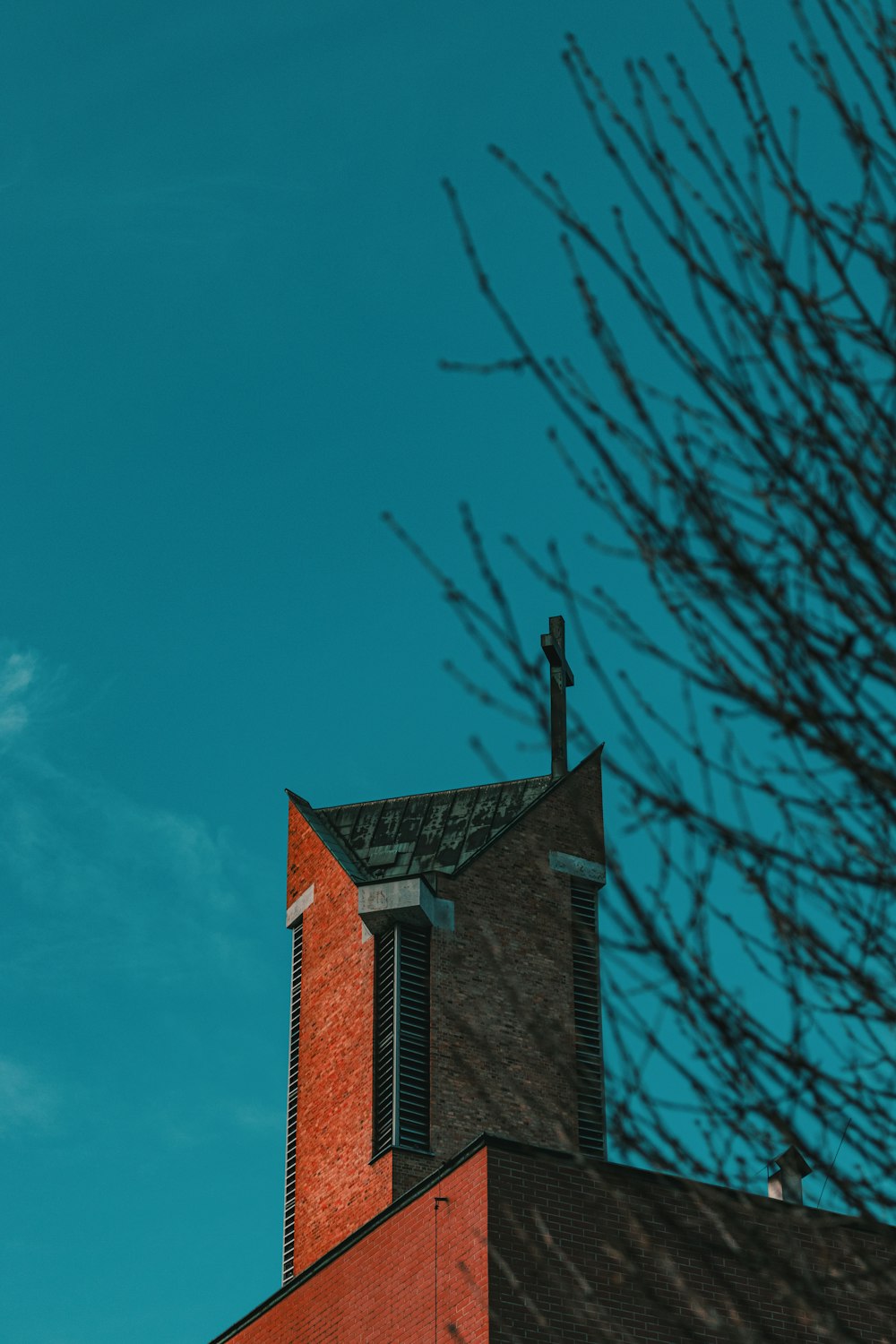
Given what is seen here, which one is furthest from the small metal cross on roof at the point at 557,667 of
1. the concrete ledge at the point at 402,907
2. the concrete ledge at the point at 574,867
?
the concrete ledge at the point at 402,907

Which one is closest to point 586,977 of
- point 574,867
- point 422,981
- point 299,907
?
point 574,867

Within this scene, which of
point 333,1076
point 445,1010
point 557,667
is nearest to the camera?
point 445,1010

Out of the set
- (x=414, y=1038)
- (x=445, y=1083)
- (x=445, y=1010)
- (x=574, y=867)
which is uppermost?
(x=574, y=867)

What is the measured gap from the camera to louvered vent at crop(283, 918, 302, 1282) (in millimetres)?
26359

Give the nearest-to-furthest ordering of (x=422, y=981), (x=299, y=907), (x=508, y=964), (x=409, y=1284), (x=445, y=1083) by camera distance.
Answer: (x=409, y=1284), (x=508, y=964), (x=445, y=1083), (x=422, y=981), (x=299, y=907)

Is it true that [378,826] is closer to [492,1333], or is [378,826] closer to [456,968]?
[456,968]

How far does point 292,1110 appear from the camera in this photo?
27375 mm

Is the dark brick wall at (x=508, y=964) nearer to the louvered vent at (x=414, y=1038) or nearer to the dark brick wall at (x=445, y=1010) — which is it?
the dark brick wall at (x=445, y=1010)

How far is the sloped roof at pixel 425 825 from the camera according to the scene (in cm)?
2856

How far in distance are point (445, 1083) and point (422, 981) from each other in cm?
150

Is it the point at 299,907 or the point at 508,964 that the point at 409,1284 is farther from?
the point at 299,907

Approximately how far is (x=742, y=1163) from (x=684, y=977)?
0.63 m

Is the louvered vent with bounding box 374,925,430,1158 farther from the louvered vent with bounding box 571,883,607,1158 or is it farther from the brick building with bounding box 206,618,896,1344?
the louvered vent with bounding box 571,883,607,1158

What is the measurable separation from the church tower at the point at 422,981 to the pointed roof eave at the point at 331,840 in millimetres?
50
